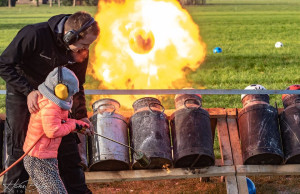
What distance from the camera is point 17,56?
462 cm

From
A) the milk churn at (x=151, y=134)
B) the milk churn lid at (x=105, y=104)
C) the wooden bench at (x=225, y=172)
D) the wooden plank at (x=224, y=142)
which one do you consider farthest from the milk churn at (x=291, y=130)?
the milk churn lid at (x=105, y=104)

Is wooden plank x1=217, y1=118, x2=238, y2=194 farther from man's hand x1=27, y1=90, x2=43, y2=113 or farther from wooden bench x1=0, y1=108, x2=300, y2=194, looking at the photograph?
man's hand x1=27, y1=90, x2=43, y2=113

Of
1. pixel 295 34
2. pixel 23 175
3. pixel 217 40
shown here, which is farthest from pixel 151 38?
pixel 295 34

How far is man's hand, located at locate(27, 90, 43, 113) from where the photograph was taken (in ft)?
14.4

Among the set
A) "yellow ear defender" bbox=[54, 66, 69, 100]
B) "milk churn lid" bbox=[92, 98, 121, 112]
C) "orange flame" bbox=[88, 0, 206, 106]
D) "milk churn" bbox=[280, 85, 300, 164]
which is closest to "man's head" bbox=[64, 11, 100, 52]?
"yellow ear defender" bbox=[54, 66, 69, 100]

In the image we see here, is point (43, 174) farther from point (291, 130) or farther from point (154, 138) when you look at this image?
point (291, 130)

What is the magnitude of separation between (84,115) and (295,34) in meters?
20.9

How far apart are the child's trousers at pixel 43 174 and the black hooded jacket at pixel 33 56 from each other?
57cm

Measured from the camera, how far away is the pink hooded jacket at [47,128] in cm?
426

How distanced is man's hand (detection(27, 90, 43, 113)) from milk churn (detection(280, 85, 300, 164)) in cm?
270

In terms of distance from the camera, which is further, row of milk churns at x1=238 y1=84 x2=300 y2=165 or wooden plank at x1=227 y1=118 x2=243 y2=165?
wooden plank at x1=227 y1=118 x2=243 y2=165

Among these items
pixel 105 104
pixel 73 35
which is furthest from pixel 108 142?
pixel 73 35

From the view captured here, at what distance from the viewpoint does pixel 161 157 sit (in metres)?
5.60

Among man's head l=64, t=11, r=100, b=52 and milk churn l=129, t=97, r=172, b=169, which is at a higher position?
man's head l=64, t=11, r=100, b=52
